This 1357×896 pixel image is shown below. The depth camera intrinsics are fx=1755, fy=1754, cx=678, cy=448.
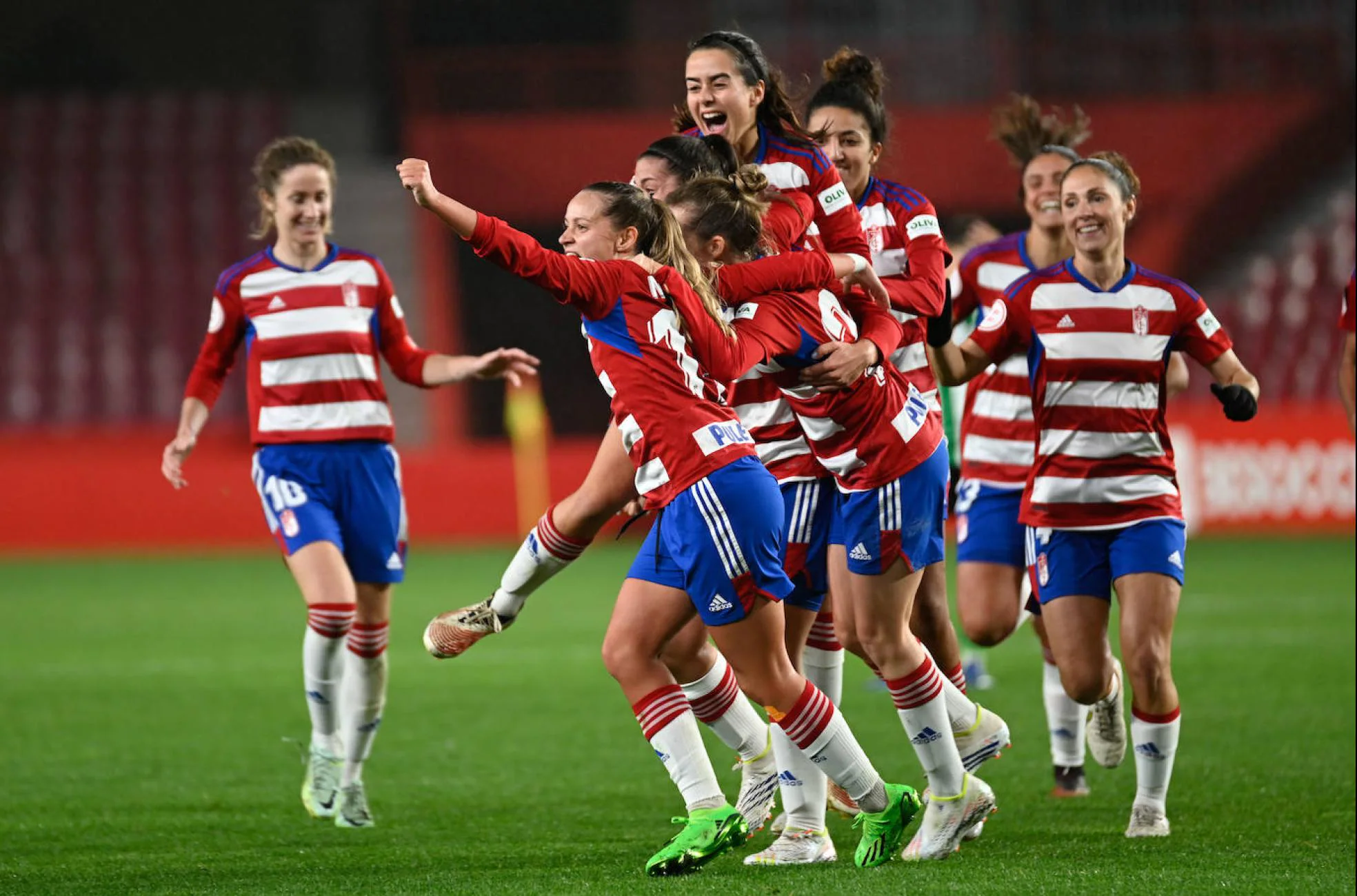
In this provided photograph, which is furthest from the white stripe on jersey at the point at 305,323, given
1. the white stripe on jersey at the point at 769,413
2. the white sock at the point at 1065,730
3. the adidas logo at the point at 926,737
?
the white sock at the point at 1065,730

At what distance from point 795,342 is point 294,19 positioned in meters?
20.1

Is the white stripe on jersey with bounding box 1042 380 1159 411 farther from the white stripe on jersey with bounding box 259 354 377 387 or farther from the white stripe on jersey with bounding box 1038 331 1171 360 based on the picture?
the white stripe on jersey with bounding box 259 354 377 387

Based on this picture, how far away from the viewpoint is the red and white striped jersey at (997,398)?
621 cm

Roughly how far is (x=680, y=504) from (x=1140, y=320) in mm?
1713

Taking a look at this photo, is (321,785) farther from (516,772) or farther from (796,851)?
(796,851)

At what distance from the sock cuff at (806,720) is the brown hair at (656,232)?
96cm

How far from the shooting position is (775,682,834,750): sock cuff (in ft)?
14.8

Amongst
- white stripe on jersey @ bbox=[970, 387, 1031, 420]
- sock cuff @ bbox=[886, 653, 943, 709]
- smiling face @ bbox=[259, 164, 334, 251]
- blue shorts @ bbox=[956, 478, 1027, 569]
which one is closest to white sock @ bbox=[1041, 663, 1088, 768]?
blue shorts @ bbox=[956, 478, 1027, 569]

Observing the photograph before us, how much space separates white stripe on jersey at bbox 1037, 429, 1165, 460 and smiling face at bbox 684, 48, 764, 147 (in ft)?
4.38

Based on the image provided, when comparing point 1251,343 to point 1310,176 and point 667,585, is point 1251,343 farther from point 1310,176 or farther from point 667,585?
point 667,585

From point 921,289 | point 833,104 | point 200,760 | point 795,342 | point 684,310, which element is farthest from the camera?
point 200,760

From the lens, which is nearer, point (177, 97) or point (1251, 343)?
point (1251, 343)

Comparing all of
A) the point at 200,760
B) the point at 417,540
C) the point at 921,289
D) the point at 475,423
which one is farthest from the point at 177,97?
the point at 921,289

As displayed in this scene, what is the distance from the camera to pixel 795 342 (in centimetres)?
460
